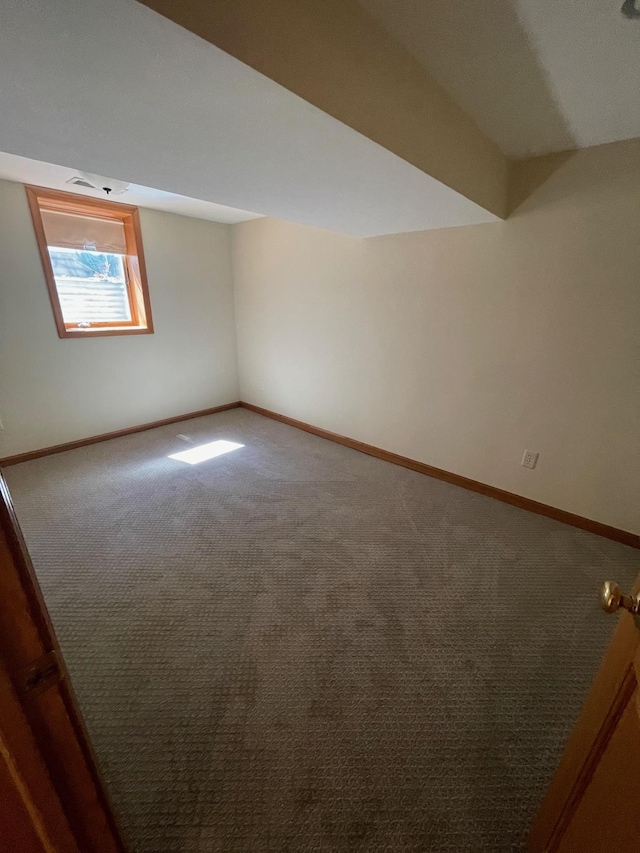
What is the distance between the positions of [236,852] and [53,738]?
76cm

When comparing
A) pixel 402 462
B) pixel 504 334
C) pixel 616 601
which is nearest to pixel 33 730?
pixel 616 601

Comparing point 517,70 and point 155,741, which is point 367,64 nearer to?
point 517,70

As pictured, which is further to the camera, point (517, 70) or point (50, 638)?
point (517, 70)

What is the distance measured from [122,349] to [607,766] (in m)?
Result: 3.90

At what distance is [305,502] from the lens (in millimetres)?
2391

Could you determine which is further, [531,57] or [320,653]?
[320,653]

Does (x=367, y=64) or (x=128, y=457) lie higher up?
(x=367, y=64)

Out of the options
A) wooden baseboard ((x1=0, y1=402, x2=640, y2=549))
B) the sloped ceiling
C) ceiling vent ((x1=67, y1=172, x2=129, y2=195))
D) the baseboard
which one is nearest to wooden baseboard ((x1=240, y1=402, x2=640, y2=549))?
wooden baseboard ((x1=0, y1=402, x2=640, y2=549))

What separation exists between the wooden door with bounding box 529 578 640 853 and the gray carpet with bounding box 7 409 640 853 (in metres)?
0.40

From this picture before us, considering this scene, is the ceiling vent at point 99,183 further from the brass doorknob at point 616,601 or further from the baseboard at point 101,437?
the brass doorknob at point 616,601

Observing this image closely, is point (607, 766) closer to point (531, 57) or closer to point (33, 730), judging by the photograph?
point (33, 730)

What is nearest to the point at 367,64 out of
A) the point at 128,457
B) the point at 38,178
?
the point at 38,178

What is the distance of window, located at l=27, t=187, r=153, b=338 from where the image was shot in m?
2.83

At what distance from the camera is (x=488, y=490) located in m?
2.49
